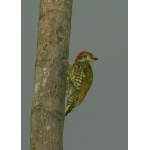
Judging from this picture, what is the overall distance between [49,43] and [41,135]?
2.68ft

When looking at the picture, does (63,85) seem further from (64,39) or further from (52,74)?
(64,39)

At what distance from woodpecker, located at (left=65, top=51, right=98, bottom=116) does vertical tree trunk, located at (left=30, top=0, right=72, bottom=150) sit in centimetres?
168

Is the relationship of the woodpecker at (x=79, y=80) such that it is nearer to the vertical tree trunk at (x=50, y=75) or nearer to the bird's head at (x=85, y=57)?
the bird's head at (x=85, y=57)

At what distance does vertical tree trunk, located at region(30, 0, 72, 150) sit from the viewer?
316 cm

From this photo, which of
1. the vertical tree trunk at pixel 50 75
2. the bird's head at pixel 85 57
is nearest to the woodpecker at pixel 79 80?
the bird's head at pixel 85 57

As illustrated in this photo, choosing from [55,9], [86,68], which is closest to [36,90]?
[55,9]

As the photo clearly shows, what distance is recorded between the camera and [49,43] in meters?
3.38

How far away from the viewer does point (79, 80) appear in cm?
527

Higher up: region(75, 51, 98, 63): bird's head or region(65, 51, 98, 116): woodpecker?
region(75, 51, 98, 63): bird's head

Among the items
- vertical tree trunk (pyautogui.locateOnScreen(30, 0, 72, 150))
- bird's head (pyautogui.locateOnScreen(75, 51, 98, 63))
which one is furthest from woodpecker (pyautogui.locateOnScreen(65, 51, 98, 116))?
vertical tree trunk (pyautogui.locateOnScreen(30, 0, 72, 150))

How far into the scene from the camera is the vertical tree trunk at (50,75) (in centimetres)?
316

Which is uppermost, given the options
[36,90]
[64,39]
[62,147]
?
[64,39]

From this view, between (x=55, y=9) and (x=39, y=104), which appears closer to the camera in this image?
(x=39, y=104)

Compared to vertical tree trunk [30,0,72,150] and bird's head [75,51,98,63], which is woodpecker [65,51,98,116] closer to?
bird's head [75,51,98,63]
